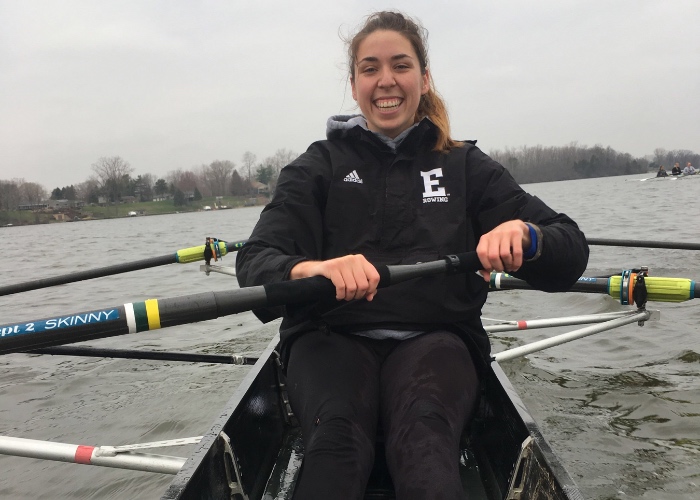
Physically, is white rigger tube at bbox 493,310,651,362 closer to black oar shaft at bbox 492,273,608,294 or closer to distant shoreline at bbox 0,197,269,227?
black oar shaft at bbox 492,273,608,294

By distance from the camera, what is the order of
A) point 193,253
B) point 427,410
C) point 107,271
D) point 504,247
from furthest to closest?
point 193,253 < point 107,271 < point 504,247 < point 427,410

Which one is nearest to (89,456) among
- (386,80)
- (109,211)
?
(386,80)

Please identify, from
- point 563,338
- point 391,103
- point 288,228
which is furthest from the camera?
point 563,338

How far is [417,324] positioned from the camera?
6.61 feet

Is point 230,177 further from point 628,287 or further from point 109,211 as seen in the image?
point 628,287

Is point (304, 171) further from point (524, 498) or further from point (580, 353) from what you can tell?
point (580, 353)

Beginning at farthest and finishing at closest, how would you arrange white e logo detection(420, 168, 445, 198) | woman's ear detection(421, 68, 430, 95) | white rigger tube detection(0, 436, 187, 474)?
woman's ear detection(421, 68, 430, 95) < white rigger tube detection(0, 436, 187, 474) < white e logo detection(420, 168, 445, 198)

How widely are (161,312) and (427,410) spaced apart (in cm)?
90

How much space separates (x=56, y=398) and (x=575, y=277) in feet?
14.6

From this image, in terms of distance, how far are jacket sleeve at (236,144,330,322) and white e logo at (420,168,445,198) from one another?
0.43m

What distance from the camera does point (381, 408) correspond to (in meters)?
1.88

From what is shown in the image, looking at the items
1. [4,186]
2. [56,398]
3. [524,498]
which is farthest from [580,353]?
[4,186]

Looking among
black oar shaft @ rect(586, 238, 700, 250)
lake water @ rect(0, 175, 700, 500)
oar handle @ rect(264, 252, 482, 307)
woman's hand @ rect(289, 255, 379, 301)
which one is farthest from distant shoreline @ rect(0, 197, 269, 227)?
woman's hand @ rect(289, 255, 379, 301)

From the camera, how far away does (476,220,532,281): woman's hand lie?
A: 1.84 metres
